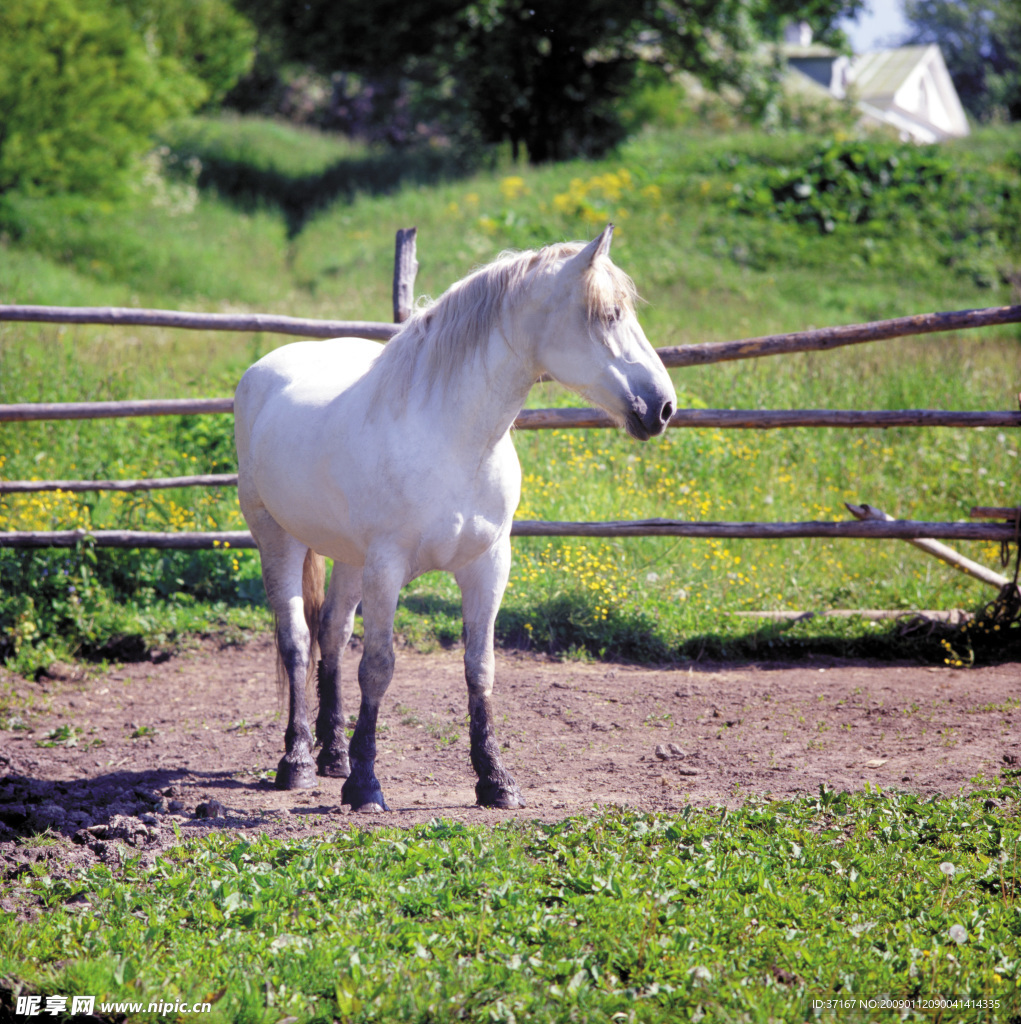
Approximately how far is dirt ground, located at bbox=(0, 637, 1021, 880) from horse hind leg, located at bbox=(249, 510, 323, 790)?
0.16 meters

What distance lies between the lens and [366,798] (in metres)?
3.33

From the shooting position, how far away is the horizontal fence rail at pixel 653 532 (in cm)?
517

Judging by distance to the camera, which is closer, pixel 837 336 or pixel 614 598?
pixel 837 336

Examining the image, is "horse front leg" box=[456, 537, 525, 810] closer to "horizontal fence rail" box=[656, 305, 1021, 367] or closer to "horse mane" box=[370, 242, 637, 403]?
"horse mane" box=[370, 242, 637, 403]

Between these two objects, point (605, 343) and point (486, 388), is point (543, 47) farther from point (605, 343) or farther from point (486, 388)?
point (605, 343)

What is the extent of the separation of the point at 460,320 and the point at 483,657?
4.14 ft

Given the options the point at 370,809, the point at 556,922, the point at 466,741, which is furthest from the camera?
the point at 466,741

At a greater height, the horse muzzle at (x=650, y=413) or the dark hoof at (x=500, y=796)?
the horse muzzle at (x=650, y=413)

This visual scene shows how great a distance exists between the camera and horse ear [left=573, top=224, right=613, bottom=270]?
2812 millimetres

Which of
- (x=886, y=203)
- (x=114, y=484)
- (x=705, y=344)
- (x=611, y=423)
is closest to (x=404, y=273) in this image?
(x=611, y=423)

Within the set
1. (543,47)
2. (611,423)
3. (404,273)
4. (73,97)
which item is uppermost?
(543,47)

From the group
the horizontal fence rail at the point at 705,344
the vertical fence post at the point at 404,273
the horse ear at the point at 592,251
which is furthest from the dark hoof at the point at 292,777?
the vertical fence post at the point at 404,273

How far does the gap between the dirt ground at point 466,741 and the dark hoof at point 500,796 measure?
0.06 meters

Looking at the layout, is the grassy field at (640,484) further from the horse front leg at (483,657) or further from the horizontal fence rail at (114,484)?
the horse front leg at (483,657)
